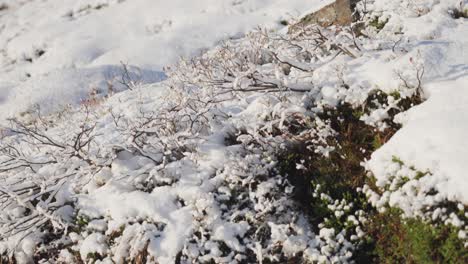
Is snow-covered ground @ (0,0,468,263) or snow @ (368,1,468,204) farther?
snow-covered ground @ (0,0,468,263)

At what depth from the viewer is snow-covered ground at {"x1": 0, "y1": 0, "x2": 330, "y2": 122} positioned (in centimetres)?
1076

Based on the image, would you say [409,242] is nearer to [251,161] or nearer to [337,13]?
[251,161]

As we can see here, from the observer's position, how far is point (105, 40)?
13.0m

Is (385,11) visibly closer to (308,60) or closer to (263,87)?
(308,60)

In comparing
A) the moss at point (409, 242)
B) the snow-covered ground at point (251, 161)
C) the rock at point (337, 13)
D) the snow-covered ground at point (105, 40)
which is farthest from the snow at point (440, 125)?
the snow-covered ground at point (105, 40)

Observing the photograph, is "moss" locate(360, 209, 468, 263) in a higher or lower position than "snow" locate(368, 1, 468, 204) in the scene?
lower

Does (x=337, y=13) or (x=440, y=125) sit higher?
(x=440, y=125)

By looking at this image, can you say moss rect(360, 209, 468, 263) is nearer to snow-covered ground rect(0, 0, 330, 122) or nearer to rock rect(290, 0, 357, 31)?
rock rect(290, 0, 357, 31)

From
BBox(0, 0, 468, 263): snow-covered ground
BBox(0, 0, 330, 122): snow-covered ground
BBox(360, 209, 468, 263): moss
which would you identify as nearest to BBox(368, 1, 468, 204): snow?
BBox(0, 0, 468, 263): snow-covered ground

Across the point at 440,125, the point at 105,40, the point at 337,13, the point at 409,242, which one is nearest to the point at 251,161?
the point at 409,242

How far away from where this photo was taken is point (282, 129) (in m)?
4.70

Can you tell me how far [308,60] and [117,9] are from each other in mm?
10106

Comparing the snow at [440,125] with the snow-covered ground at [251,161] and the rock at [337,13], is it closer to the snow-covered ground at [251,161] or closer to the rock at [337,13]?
the snow-covered ground at [251,161]

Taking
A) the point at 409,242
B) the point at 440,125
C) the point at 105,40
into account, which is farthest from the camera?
the point at 105,40
